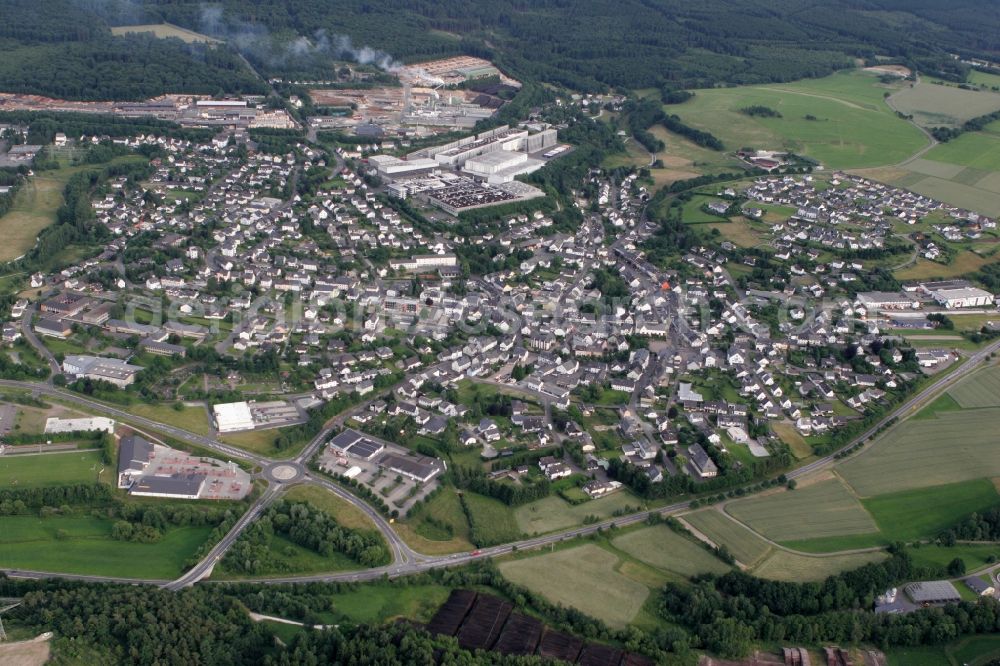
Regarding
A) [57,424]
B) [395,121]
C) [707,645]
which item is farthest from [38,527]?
[395,121]

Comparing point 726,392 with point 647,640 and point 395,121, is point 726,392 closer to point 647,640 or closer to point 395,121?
point 647,640

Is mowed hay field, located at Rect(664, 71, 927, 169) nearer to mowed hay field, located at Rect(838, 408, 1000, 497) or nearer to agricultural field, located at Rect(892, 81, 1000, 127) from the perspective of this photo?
agricultural field, located at Rect(892, 81, 1000, 127)

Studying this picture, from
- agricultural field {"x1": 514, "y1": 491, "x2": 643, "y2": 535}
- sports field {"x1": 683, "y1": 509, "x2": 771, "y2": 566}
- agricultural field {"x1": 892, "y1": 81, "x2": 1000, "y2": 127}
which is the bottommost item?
agricultural field {"x1": 514, "y1": 491, "x2": 643, "y2": 535}

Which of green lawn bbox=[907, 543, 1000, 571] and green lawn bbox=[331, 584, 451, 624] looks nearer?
green lawn bbox=[331, 584, 451, 624]

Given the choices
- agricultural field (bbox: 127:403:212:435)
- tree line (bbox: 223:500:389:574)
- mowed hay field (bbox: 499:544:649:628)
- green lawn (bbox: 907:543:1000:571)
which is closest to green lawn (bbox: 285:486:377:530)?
tree line (bbox: 223:500:389:574)

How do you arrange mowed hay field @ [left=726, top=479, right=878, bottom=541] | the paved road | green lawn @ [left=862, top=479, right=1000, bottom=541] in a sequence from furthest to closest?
the paved road < green lawn @ [left=862, top=479, right=1000, bottom=541] < mowed hay field @ [left=726, top=479, right=878, bottom=541]

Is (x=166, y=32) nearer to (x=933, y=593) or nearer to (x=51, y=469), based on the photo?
(x=51, y=469)
